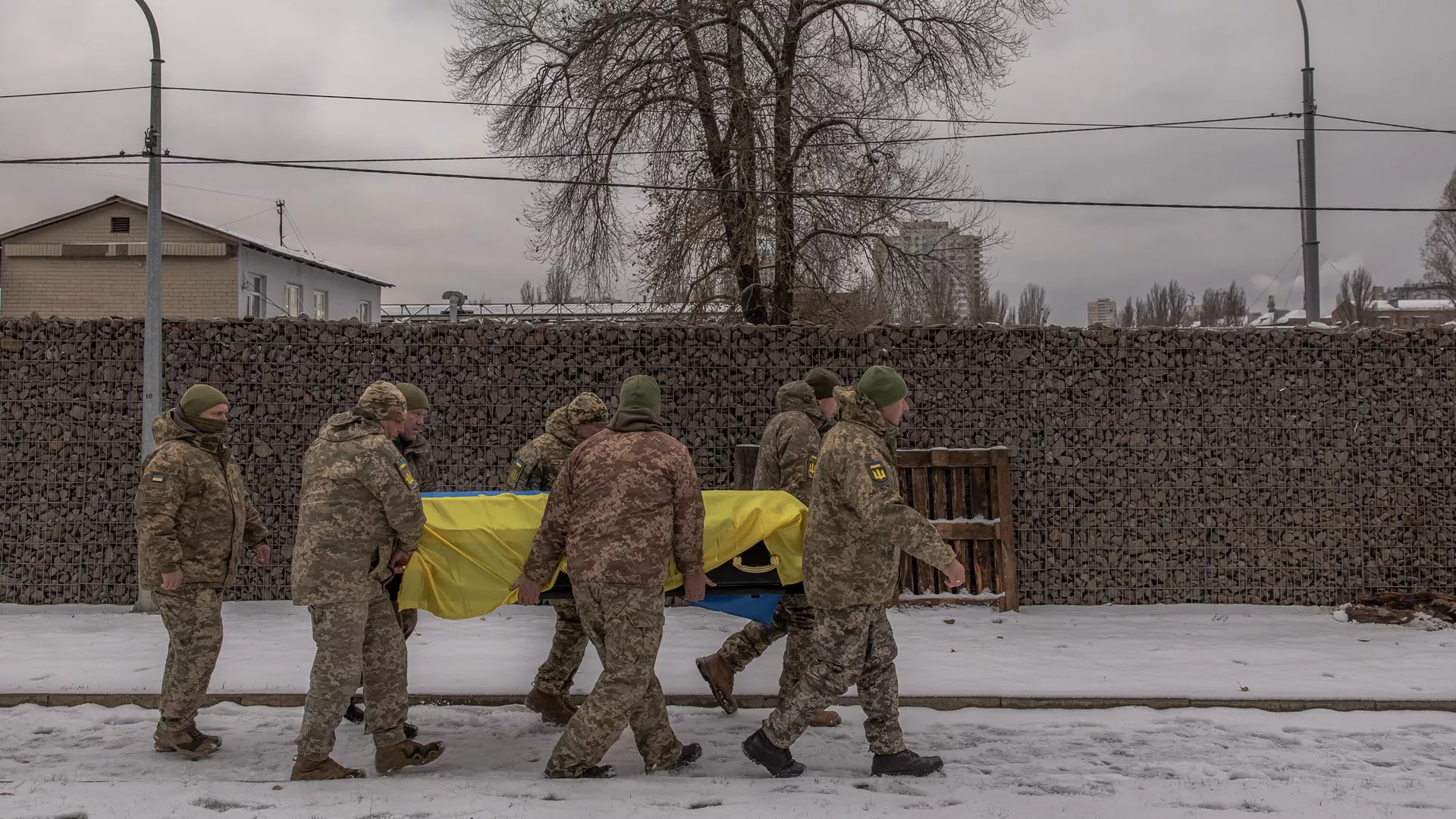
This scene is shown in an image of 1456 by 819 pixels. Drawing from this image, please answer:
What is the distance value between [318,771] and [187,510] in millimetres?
1705

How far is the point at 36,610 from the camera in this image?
9.38m

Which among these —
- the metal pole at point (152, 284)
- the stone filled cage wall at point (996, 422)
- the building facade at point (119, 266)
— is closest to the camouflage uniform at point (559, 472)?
the stone filled cage wall at point (996, 422)

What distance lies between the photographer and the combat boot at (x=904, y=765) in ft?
17.4

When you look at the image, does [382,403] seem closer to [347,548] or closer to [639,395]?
[347,548]

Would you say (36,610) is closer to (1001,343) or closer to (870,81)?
(1001,343)

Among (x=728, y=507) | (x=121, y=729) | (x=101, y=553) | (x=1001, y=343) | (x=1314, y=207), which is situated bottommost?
(x=121, y=729)

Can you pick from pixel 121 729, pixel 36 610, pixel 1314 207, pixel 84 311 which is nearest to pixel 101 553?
pixel 36 610

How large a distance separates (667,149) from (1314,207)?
876 centimetres

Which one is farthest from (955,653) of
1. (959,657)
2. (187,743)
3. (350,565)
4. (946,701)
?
(187,743)

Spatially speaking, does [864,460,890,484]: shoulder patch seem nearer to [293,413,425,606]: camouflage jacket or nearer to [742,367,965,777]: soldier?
[742,367,965,777]: soldier

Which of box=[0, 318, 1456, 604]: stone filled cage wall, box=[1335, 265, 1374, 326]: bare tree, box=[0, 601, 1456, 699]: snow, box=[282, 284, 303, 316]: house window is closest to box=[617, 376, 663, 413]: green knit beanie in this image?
box=[0, 601, 1456, 699]: snow

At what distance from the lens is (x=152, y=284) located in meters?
9.59

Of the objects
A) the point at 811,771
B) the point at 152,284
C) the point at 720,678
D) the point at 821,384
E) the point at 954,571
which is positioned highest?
the point at 152,284

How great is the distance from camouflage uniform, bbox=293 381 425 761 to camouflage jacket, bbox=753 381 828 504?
2.39m
